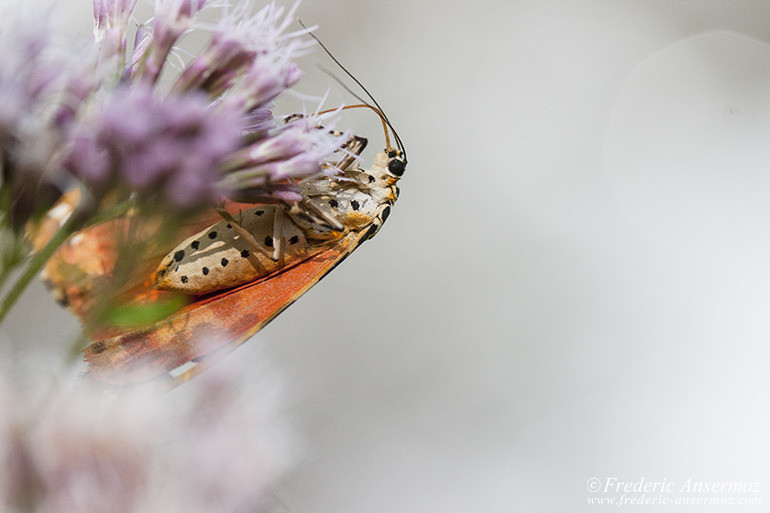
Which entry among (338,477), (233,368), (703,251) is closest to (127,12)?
(233,368)

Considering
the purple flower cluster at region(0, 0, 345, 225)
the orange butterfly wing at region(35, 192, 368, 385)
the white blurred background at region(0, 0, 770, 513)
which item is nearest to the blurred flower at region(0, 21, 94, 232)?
the purple flower cluster at region(0, 0, 345, 225)

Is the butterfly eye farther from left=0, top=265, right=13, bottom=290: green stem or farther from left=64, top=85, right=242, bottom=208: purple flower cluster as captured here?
left=0, top=265, right=13, bottom=290: green stem

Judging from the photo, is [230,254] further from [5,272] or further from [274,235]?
[5,272]

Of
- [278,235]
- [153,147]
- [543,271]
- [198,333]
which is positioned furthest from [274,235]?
[543,271]

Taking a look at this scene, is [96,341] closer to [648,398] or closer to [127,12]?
[127,12]

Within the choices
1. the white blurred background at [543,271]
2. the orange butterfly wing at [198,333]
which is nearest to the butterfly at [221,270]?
the orange butterfly wing at [198,333]

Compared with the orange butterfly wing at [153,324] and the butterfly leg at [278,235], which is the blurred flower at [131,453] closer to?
the orange butterfly wing at [153,324]
